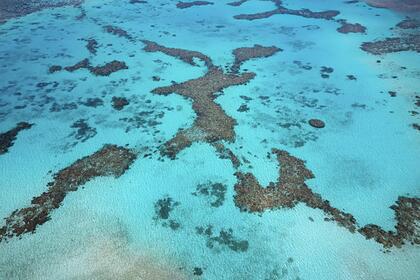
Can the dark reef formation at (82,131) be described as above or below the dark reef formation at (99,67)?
below

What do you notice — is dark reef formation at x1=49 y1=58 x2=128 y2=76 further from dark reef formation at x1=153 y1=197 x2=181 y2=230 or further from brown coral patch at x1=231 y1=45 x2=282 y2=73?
dark reef formation at x1=153 y1=197 x2=181 y2=230

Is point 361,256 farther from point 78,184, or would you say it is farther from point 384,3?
point 384,3

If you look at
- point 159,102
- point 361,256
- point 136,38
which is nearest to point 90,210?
point 159,102

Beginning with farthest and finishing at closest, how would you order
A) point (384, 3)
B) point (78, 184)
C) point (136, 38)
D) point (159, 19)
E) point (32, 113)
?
1. point (384, 3)
2. point (159, 19)
3. point (136, 38)
4. point (32, 113)
5. point (78, 184)

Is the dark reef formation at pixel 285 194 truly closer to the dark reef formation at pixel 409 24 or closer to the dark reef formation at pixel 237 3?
the dark reef formation at pixel 409 24

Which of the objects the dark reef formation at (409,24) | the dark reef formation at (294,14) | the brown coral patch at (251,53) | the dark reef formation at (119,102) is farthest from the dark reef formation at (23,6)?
the dark reef formation at (409,24)

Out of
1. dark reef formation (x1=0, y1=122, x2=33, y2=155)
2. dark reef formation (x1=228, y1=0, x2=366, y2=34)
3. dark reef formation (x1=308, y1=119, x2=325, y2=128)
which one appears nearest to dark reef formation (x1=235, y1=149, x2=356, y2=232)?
dark reef formation (x1=308, y1=119, x2=325, y2=128)

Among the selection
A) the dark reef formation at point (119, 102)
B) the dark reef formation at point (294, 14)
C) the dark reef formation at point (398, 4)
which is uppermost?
the dark reef formation at point (398, 4)
